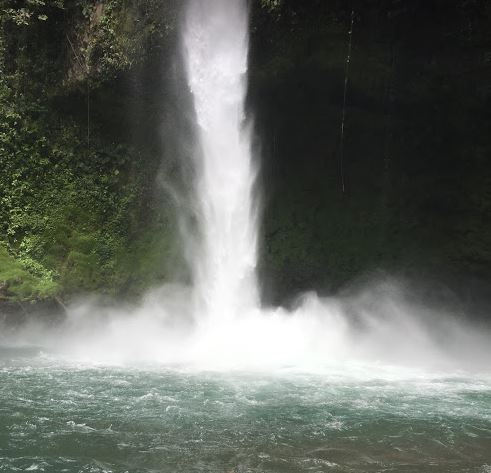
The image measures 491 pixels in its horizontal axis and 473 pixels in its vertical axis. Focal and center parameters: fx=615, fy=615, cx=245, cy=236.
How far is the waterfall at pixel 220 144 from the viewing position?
57.0 feet

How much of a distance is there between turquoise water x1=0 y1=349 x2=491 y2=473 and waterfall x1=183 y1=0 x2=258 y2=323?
528 centimetres

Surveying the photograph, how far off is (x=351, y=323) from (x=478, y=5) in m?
8.80

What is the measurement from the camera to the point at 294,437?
26.9 feet

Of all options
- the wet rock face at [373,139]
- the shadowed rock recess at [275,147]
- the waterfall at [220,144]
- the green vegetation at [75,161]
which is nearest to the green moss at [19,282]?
the shadowed rock recess at [275,147]

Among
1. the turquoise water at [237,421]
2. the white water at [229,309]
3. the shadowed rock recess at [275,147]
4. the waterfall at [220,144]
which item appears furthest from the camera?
the waterfall at [220,144]

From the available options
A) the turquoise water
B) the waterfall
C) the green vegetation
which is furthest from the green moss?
the turquoise water

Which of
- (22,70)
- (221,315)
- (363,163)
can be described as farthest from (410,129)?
(22,70)

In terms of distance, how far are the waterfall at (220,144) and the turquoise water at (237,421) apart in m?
5.28

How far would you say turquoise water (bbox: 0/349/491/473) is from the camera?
24.0 ft

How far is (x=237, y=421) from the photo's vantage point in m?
8.95

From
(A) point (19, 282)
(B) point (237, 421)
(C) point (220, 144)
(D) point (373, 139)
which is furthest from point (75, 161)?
(B) point (237, 421)

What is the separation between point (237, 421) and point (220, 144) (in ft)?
34.6

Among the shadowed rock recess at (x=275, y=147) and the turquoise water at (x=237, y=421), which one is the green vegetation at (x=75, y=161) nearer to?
the shadowed rock recess at (x=275, y=147)

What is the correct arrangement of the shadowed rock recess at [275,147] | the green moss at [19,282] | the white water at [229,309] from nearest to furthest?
the white water at [229,309] → the shadowed rock recess at [275,147] → the green moss at [19,282]
